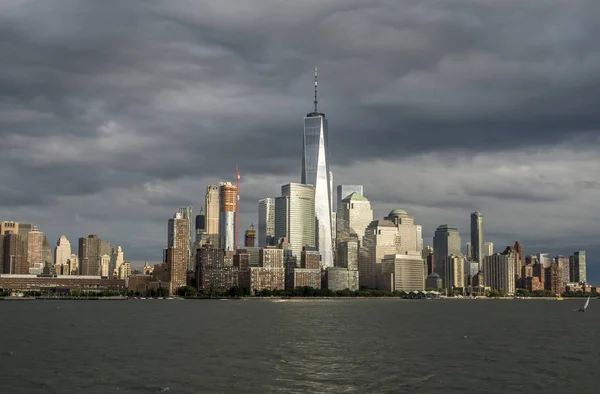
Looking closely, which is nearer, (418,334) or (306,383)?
(306,383)

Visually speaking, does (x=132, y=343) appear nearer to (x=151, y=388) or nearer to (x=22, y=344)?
(x=22, y=344)

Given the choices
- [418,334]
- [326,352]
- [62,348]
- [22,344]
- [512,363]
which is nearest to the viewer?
[512,363]

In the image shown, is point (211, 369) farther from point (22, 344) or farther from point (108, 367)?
point (22, 344)

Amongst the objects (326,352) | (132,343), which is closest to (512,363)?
(326,352)

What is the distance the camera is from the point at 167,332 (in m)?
153

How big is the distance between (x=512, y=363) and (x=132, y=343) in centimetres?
6472

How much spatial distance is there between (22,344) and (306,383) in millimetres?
67885

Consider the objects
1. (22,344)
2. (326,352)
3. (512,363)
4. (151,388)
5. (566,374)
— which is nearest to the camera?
(151,388)

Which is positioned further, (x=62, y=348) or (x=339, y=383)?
(x=62, y=348)

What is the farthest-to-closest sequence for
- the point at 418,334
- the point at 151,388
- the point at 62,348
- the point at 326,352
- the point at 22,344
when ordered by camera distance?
the point at 418,334 < the point at 22,344 < the point at 62,348 < the point at 326,352 < the point at 151,388

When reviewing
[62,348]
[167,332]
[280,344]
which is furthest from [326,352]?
[167,332]

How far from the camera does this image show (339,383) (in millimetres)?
79875

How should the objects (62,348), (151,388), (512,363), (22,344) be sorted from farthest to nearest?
1. (22,344)
2. (62,348)
3. (512,363)
4. (151,388)

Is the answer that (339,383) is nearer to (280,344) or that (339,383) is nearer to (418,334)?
(280,344)
